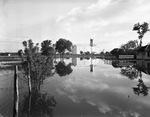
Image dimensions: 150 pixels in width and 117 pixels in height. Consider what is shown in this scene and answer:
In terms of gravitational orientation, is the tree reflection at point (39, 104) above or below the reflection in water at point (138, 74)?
below

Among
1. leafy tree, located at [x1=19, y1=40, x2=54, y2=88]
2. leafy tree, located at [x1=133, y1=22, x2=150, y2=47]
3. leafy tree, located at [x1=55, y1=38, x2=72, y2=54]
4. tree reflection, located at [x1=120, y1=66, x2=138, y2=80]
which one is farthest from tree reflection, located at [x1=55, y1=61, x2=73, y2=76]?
leafy tree, located at [x1=55, y1=38, x2=72, y2=54]

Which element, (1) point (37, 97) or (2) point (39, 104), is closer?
(2) point (39, 104)

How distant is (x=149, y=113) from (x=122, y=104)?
7.08 feet

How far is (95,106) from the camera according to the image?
11.0 meters

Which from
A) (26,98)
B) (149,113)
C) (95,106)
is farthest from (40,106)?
(149,113)

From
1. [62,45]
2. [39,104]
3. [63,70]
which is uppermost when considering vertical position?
[62,45]

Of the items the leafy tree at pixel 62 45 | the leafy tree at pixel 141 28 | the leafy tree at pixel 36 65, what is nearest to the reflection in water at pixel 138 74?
the leafy tree at pixel 36 65

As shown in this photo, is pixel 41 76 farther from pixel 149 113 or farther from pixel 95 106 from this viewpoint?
pixel 149 113

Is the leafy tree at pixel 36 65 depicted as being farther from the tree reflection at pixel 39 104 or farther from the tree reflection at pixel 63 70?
the tree reflection at pixel 63 70

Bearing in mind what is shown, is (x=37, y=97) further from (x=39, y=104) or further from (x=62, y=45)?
(x=62, y=45)

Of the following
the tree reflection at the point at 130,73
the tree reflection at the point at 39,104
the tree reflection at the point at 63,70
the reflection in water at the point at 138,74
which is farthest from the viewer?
the tree reflection at the point at 63,70

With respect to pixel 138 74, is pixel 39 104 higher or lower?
lower

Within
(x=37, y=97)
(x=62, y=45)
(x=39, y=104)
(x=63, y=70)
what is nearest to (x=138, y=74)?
(x=63, y=70)

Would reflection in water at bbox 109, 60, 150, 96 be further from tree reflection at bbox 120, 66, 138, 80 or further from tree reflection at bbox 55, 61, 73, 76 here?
tree reflection at bbox 55, 61, 73, 76
